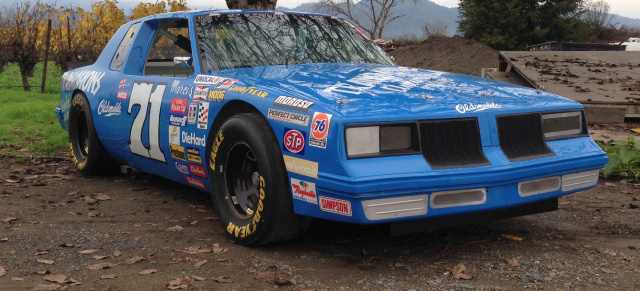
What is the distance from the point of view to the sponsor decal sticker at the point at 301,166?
3.40m

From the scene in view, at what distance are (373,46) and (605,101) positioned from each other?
207 inches

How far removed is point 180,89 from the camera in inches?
182

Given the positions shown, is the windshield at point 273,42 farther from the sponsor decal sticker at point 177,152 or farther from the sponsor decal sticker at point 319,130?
the sponsor decal sticker at point 319,130

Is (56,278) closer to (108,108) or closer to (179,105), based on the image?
(179,105)

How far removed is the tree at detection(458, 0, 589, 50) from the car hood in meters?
23.4

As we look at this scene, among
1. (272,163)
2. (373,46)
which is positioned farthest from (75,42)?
(272,163)

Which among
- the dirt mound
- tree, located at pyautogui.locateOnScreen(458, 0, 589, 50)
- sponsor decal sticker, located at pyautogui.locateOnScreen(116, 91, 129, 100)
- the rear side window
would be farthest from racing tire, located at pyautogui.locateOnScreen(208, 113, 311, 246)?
tree, located at pyautogui.locateOnScreen(458, 0, 589, 50)

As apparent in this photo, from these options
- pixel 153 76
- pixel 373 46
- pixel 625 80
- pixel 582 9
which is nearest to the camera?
pixel 153 76

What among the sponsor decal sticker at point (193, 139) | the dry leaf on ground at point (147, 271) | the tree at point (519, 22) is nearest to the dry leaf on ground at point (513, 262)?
the dry leaf on ground at point (147, 271)

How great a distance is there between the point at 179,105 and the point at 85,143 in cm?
239

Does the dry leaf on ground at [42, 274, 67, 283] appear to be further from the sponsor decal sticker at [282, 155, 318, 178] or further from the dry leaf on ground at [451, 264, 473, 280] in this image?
the dry leaf on ground at [451, 264, 473, 280]

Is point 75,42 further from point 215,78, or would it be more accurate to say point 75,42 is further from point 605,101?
point 215,78

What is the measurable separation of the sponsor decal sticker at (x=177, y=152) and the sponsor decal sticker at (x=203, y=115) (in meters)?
0.33

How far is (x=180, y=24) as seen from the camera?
206 inches
